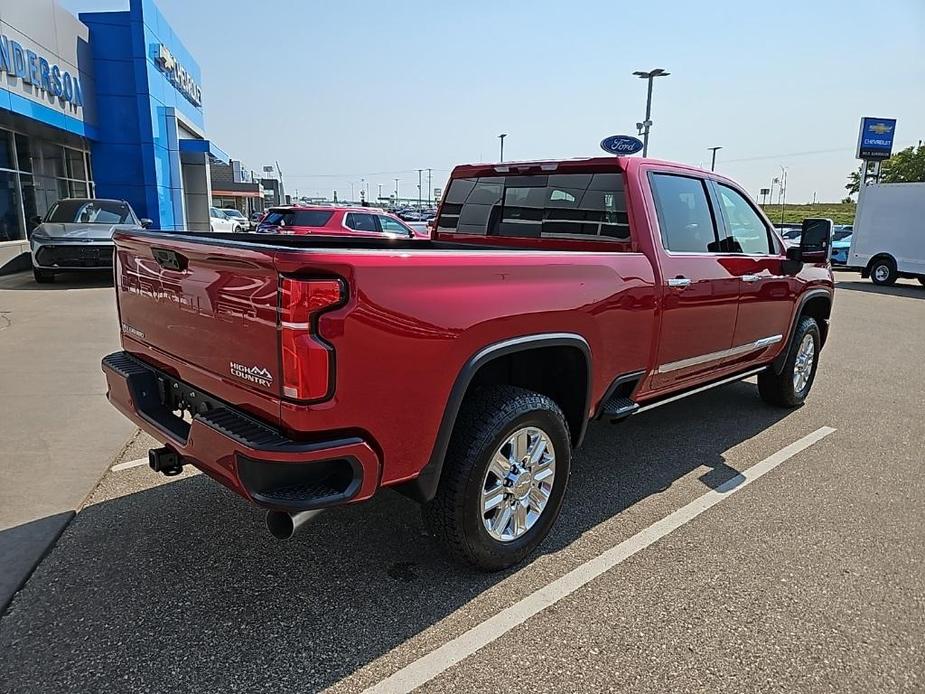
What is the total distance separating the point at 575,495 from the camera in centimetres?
404

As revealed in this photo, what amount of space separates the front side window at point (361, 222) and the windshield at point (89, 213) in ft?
Result: 14.9

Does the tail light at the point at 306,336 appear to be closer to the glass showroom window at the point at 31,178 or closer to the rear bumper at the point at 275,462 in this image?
the rear bumper at the point at 275,462

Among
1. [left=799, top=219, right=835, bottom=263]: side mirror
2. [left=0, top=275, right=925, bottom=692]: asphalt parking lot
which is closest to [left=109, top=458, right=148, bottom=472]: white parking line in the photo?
[left=0, top=275, right=925, bottom=692]: asphalt parking lot

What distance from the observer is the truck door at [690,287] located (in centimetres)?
394

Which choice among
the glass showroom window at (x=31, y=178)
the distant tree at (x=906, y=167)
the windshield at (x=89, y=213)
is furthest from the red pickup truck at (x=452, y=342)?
the distant tree at (x=906, y=167)

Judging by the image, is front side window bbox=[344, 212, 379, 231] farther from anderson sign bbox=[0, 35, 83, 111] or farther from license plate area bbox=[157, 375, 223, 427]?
license plate area bbox=[157, 375, 223, 427]

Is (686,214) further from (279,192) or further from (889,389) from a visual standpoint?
(279,192)

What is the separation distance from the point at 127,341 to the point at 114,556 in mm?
1083

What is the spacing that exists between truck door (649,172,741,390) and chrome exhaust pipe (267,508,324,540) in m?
2.37

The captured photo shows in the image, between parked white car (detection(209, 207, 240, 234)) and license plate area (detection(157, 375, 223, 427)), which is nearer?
license plate area (detection(157, 375, 223, 427))

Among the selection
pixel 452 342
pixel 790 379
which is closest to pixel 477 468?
pixel 452 342

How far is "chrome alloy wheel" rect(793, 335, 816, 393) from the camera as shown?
19.2 feet

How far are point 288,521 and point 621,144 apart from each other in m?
12.3

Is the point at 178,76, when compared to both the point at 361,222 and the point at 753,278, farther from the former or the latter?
the point at 753,278
